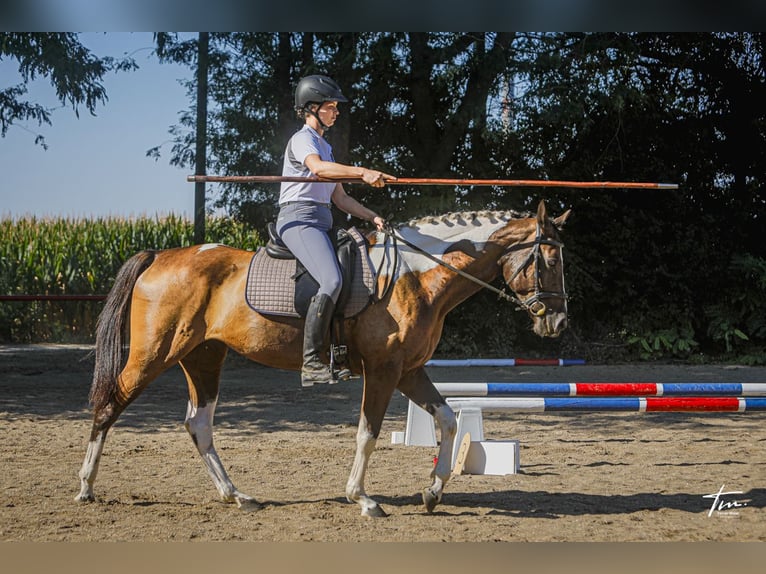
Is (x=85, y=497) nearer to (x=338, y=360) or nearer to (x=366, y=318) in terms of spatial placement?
(x=338, y=360)

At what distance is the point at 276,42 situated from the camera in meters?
13.0

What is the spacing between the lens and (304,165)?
4938mm

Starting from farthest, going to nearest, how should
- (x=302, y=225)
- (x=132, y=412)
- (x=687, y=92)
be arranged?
1. (x=687, y=92)
2. (x=132, y=412)
3. (x=302, y=225)

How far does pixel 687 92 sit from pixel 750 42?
1401 millimetres

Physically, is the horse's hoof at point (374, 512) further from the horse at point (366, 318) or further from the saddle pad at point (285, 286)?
the saddle pad at point (285, 286)

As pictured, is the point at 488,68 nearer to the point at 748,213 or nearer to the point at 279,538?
the point at 748,213

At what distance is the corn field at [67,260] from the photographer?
15688mm

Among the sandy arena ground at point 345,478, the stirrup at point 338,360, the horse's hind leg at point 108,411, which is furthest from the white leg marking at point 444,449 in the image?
the horse's hind leg at point 108,411

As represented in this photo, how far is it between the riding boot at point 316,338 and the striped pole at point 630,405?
1.77 metres

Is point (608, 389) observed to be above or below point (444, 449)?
above

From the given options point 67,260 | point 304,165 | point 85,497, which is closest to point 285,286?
point 304,165

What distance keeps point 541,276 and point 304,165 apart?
1.57m

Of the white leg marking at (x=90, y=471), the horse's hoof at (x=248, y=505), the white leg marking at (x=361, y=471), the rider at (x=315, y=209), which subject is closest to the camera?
the rider at (x=315, y=209)
